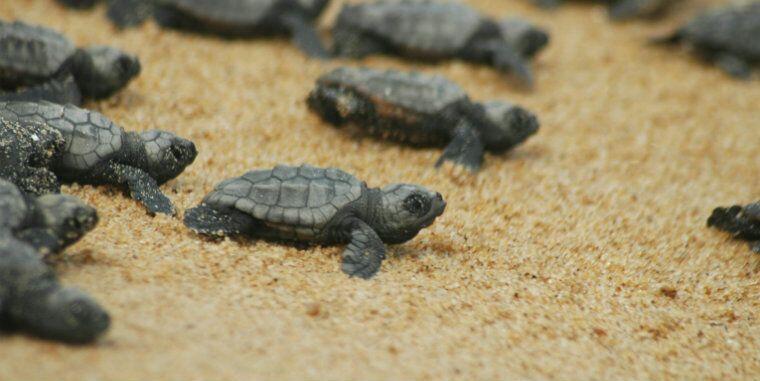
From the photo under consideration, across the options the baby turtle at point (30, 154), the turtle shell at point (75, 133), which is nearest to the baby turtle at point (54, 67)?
the turtle shell at point (75, 133)

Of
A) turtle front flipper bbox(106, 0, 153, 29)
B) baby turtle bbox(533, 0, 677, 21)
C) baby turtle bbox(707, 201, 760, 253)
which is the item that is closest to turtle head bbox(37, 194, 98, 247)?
baby turtle bbox(707, 201, 760, 253)

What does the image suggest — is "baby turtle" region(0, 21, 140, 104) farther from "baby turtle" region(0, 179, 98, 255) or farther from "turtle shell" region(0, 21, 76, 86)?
"baby turtle" region(0, 179, 98, 255)

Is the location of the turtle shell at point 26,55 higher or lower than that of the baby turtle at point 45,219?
higher

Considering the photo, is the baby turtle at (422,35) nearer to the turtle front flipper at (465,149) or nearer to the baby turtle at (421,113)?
the baby turtle at (421,113)

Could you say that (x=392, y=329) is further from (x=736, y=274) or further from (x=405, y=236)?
(x=736, y=274)

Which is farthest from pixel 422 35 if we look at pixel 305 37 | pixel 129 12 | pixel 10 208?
pixel 10 208

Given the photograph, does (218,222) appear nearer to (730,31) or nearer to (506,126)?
(506,126)
